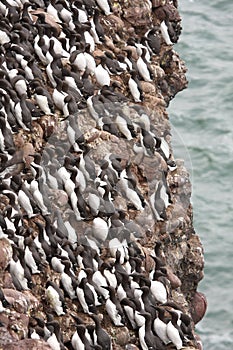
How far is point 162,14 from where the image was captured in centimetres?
2209

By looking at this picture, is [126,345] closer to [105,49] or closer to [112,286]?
[112,286]

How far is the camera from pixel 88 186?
1775 centimetres

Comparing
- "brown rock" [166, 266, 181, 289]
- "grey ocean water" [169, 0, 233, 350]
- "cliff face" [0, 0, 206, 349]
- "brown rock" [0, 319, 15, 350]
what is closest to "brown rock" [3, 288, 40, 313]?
"cliff face" [0, 0, 206, 349]

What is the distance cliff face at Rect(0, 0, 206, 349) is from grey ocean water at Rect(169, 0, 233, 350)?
6.42 meters

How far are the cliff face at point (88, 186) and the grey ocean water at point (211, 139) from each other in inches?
253

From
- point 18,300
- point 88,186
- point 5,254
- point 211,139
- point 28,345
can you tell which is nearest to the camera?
point 28,345

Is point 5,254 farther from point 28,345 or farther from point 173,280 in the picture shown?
point 173,280

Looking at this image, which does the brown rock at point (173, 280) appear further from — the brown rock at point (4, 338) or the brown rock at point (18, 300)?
the brown rock at point (4, 338)

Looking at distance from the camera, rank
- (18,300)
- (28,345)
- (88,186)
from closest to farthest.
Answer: (28,345) < (18,300) < (88,186)

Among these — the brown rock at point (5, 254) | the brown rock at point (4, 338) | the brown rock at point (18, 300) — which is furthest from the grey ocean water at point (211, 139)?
the brown rock at point (4, 338)

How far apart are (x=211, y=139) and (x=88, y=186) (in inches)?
703

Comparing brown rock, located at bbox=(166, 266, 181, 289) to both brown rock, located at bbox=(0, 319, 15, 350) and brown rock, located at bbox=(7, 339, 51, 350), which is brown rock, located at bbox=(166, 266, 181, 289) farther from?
brown rock, located at bbox=(0, 319, 15, 350)

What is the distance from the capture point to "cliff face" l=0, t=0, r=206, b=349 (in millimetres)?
15953

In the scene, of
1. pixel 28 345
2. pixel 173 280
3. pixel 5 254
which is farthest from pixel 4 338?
pixel 173 280
